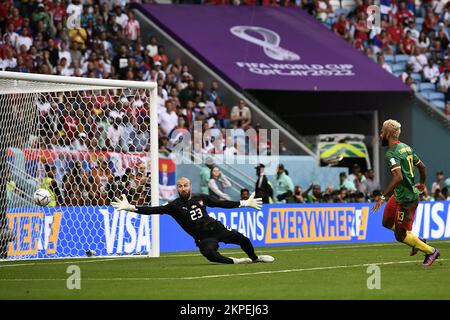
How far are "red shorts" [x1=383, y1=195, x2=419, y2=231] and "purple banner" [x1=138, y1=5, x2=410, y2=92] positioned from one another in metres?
16.9

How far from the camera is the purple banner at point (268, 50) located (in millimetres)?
35438

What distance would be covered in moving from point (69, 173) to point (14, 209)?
180 cm

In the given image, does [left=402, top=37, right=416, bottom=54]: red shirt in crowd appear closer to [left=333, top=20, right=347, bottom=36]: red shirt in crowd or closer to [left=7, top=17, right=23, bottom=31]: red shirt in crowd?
[left=333, top=20, right=347, bottom=36]: red shirt in crowd

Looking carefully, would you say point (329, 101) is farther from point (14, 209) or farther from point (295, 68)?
point (14, 209)

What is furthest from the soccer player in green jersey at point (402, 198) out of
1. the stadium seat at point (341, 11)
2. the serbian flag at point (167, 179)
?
the stadium seat at point (341, 11)

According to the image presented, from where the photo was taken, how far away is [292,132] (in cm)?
3384

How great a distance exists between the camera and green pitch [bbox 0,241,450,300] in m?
13.9

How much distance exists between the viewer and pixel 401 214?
17.5 meters

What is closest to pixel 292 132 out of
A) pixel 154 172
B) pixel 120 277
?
pixel 154 172

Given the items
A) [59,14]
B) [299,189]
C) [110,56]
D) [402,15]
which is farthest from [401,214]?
[402,15]

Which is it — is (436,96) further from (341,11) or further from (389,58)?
(341,11)

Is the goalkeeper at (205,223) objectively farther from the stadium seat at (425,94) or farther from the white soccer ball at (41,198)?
the stadium seat at (425,94)

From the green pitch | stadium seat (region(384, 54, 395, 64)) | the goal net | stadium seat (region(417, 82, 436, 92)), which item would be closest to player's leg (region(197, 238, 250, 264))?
the green pitch

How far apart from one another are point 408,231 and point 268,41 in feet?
68.1
